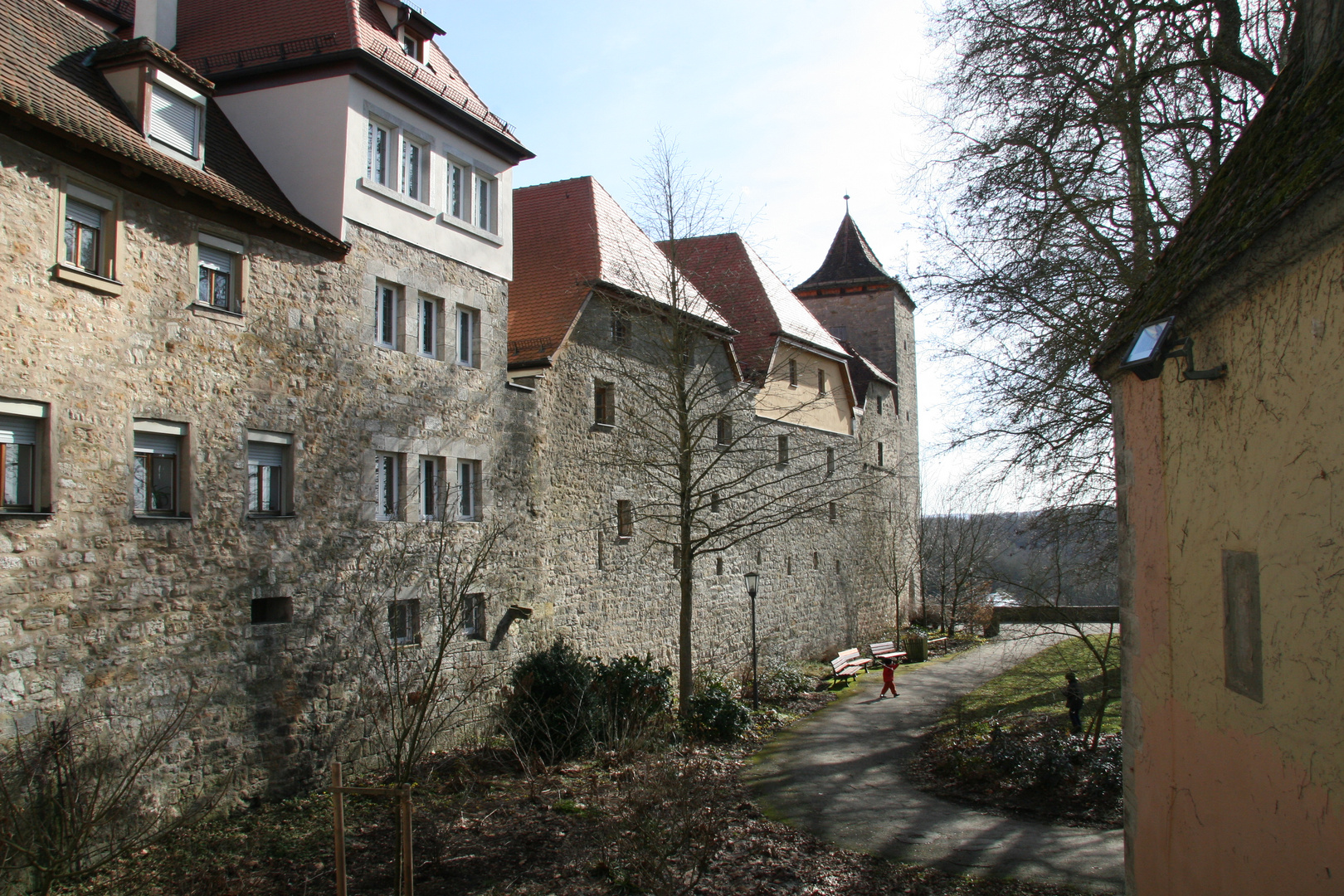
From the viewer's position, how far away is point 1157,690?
6113mm

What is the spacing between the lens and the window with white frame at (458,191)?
14469 mm

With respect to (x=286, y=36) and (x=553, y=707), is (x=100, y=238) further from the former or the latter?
(x=553, y=707)

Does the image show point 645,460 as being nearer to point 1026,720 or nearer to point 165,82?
point 1026,720

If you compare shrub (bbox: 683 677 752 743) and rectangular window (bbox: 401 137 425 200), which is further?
shrub (bbox: 683 677 752 743)

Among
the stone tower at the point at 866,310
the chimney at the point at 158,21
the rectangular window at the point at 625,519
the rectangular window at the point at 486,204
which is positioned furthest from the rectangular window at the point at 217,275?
the stone tower at the point at 866,310

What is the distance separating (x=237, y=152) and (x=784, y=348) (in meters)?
16.4

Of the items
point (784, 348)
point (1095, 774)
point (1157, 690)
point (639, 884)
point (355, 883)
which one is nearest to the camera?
point (1157, 690)

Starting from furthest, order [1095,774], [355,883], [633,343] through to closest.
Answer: [633,343], [1095,774], [355,883]

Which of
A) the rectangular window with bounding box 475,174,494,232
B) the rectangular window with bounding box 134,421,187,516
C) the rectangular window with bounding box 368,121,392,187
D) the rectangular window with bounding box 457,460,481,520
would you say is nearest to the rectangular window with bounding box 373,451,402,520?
the rectangular window with bounding box 457,460,481,520

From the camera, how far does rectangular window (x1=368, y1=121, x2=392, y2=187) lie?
42.5 ft

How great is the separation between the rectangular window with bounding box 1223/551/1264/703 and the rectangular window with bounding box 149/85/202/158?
1094cm

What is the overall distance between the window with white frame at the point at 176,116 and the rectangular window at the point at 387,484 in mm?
4349

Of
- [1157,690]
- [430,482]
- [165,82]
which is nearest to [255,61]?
[165,82]

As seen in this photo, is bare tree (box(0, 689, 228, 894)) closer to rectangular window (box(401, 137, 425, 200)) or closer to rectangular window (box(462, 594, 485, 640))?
rectangular window (box(462, 594, 485, 640))
